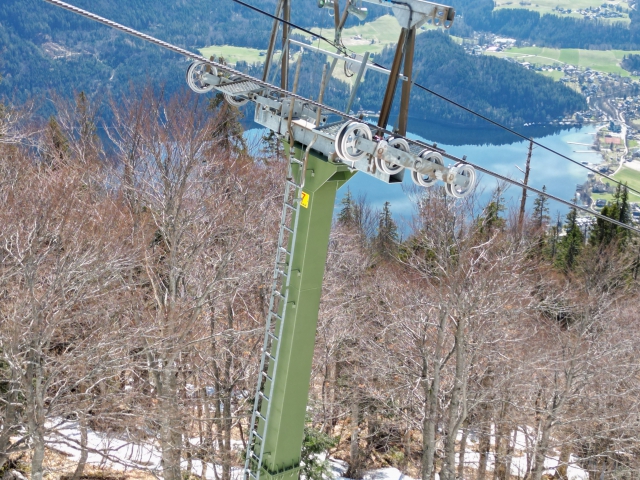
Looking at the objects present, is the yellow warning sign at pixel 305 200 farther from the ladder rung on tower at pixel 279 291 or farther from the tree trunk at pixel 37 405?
the tree trunk at pixel 37 405

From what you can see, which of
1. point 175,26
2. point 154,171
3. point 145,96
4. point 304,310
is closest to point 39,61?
point 175,26

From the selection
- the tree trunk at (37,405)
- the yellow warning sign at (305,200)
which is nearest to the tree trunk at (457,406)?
the yellow warning sign at (305,200)

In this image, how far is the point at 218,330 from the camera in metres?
17.9

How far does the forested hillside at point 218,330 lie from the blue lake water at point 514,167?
52.0 metres

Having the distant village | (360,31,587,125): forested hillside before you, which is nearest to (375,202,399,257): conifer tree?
the distant village

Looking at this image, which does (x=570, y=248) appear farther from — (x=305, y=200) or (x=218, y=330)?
(x=305, y=200)

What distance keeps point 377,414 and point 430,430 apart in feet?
17.5

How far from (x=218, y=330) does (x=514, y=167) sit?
312 ft

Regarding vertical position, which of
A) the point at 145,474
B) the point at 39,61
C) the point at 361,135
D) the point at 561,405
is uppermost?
the point at 39,61

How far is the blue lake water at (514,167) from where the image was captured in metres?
79.1

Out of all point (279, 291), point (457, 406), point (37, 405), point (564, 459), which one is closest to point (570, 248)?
point (564, 459)

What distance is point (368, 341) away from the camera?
764 inches

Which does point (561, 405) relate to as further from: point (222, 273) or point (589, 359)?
point (222, 273)

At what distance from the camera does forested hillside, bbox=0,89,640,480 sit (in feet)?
37.8
